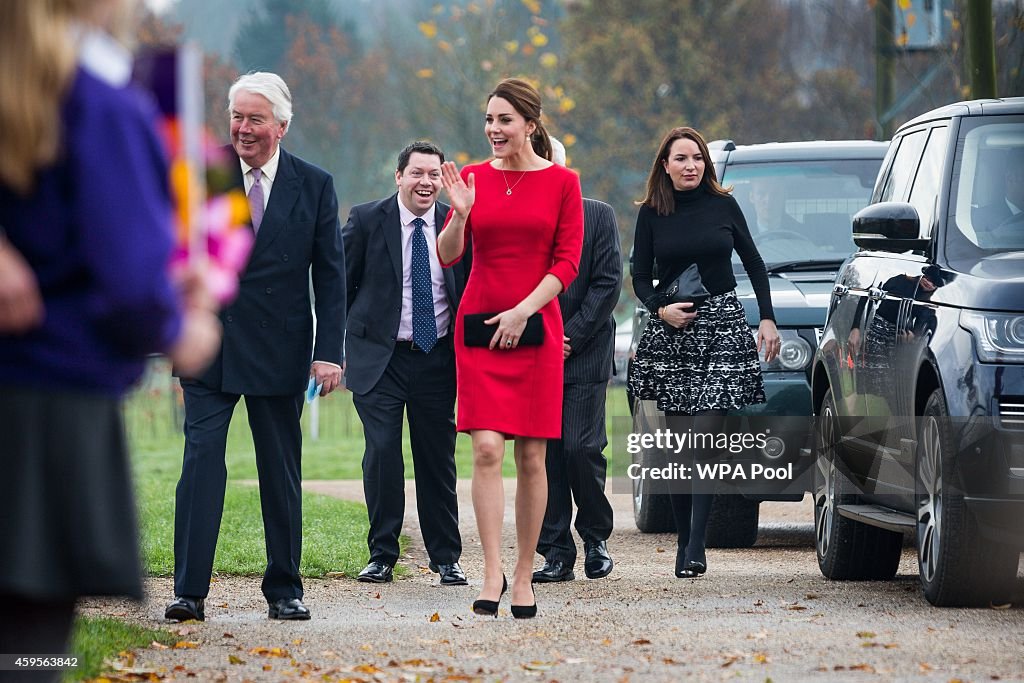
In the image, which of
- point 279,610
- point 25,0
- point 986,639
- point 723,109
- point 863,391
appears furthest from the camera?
point 723,109

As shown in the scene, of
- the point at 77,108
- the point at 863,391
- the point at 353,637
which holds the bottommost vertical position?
the point at 353,637

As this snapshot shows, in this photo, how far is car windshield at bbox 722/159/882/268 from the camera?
36.4ft

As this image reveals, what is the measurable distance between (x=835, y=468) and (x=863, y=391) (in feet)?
2.05

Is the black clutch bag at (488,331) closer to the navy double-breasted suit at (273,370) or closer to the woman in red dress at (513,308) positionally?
the woman in red dress at (513,308)

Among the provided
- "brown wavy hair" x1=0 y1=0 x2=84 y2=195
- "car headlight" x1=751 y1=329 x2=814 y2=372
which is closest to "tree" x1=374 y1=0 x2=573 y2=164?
"car headlight" x1=751 y1=329 x2=814 y2=372

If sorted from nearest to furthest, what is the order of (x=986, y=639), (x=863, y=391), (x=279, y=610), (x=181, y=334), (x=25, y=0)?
(x=25, y=0), (x=181, y=334), (x=986, y=639), (x=279, y=610), (x=863, y=391)

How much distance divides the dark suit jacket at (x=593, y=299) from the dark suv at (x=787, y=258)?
846mm

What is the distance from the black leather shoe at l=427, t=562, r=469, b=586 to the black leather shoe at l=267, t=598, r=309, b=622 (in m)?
1.56

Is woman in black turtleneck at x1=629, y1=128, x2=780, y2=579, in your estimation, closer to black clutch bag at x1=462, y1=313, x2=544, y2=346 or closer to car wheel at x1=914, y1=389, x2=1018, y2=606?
car wheel at x1=914, y1=389, x2=1018, y2=606

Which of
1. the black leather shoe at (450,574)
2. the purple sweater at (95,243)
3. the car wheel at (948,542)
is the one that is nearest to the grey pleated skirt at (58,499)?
the purple sweater at (95,243)

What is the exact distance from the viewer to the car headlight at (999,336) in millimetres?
6773

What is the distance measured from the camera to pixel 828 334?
9.15 m

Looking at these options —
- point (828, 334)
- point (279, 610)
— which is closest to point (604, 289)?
point (828, 334)

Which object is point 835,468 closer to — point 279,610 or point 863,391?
point 863,391
